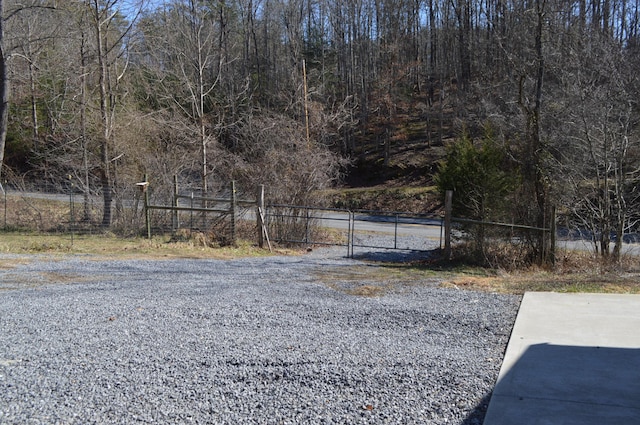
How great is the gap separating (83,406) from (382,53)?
45.8 metres

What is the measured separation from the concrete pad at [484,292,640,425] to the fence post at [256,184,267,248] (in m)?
10.4

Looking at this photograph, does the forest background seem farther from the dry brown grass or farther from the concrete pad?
the concrete pad

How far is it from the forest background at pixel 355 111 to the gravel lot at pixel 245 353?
7.45 meters

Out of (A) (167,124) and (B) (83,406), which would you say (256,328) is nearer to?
(B) (83,406)

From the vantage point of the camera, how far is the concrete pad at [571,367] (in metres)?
4.25

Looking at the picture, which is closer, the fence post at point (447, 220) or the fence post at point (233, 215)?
the fence post at point (447, 220)

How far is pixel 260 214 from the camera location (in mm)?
16922

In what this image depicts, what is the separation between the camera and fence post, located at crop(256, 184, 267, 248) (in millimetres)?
16797

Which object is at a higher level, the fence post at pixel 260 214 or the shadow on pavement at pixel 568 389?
the fence post at pixel 260 214

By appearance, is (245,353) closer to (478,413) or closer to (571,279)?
(478,413)

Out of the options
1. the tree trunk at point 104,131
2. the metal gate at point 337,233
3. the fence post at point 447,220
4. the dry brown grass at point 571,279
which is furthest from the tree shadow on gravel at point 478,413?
the tree trunk at point 104,131

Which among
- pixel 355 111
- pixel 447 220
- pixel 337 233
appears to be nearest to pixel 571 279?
pixel 447 220

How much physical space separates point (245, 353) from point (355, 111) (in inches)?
1742

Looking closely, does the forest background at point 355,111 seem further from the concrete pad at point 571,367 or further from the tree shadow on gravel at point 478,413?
the tree shadow on gravel at point 478,413
